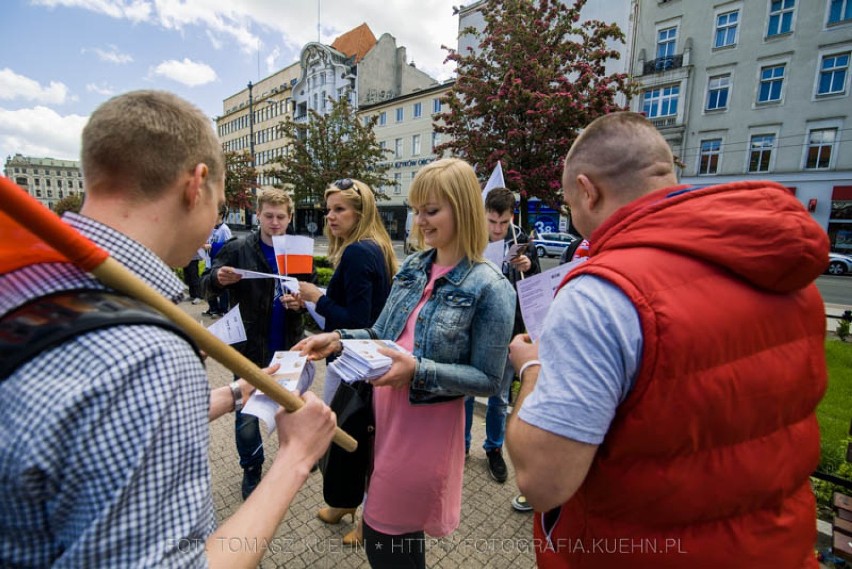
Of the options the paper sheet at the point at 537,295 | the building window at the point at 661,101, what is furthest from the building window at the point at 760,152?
the paper sheet at the point at 537,295

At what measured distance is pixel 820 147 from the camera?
20.8m

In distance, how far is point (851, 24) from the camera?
19422mm

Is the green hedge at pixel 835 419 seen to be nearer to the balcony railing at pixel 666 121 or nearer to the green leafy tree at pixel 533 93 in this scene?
the green leafy tree at pixel 533 93

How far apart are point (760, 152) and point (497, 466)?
26977 mm

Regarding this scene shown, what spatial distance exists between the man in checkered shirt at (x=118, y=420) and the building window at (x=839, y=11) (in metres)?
30.5

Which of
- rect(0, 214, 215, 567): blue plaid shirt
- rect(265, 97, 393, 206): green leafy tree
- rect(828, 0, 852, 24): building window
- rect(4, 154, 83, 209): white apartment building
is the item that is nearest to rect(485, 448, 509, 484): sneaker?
rect(0, 214, 215, 567): blue plaid shirt

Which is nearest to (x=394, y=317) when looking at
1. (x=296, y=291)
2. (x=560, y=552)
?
(x=296, y=291)

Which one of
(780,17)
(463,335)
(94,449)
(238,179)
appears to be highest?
(780,17)

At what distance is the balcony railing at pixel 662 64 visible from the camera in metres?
23.4

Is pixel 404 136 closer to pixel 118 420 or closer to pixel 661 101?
pixel 661 101

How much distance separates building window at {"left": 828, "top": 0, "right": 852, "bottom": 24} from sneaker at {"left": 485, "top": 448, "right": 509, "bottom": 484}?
28865mm

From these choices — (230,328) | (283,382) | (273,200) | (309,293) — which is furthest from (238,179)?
(283,382)

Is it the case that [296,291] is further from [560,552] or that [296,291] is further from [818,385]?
[818,385]

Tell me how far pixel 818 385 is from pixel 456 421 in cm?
136
